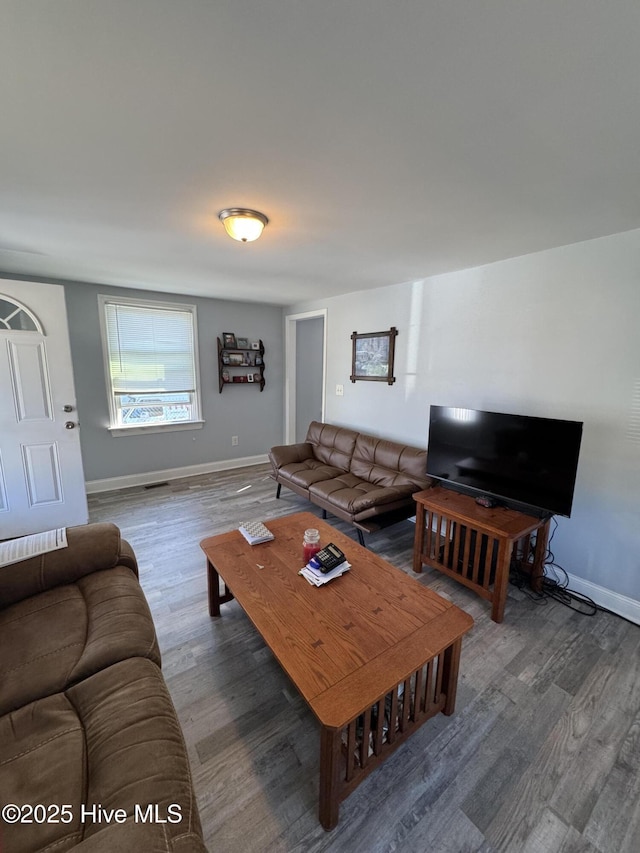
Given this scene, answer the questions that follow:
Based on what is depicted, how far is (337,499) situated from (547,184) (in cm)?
232

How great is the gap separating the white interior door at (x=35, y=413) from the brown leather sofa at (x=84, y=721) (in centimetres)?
183

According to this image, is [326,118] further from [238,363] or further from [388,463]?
[238,363]

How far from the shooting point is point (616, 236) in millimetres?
1995

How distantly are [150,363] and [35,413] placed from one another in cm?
143

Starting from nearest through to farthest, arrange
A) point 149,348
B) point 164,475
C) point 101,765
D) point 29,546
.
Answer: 1. point 101,765
2. point 29,546
3. point 149,348
4. point 164,475

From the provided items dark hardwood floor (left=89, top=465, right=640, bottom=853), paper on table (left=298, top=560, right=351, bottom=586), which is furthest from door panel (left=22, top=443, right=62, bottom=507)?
paper on table (left=298, top=560, right=351, bottom=586)

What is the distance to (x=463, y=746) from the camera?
1.39 m

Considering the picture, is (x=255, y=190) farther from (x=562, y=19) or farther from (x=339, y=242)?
(x=562, y=19)

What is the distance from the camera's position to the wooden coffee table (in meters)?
1.12

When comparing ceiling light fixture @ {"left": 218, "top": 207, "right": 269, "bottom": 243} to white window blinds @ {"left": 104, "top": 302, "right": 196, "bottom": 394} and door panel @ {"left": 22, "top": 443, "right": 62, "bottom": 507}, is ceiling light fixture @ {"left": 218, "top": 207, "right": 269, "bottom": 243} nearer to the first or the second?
door panel @ {"left": 22, "top": 443, "right": 62, "bottom": 507}

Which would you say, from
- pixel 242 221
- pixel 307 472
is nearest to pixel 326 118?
pixel 242 221

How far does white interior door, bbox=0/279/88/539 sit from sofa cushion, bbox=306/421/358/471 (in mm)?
2354

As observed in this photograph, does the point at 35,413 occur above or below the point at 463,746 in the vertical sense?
above

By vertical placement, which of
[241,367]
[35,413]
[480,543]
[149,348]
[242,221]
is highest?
[242,221]
